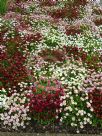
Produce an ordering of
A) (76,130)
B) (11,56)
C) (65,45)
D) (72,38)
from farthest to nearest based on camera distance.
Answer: (72,38), (65,45), (11,56), (76,130)

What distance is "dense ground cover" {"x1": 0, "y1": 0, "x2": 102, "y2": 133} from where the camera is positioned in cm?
816

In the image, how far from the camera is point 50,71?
1017cm

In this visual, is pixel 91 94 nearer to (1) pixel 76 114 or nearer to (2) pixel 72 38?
(1) pixel 76 114

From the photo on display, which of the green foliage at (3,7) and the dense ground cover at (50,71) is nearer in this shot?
the dense ground cover at (50,71)

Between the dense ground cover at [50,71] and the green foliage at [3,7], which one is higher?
the green foliage at [3,7]

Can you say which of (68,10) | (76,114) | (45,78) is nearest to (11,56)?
(45,78)

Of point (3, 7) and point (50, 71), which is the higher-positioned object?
point (3, 7)

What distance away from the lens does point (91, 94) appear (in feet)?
28.4

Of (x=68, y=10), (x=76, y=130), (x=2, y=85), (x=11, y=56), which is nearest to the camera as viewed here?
(x=76, y=130)

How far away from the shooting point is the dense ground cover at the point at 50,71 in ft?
26.8

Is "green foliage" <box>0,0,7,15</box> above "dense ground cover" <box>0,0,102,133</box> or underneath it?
above

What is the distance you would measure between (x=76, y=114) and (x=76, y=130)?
338mm

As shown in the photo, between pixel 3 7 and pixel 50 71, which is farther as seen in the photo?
pixel 3 7

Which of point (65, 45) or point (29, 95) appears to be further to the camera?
point (65, 45)
